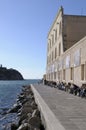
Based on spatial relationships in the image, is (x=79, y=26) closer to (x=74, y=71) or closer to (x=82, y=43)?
(x=74, y=71)

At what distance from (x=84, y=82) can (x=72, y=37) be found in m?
17.7

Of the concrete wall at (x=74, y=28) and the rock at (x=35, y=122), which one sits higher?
the concrete wall at (x=74, y=28)

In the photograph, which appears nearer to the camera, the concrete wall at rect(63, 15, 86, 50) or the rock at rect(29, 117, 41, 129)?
the rock at rect(29, 117, 41, 129)

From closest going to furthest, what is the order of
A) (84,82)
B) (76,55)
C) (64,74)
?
(84,82) → (76,55) → (64,74)

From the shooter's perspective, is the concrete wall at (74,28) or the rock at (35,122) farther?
the concrete wall at (74,28)

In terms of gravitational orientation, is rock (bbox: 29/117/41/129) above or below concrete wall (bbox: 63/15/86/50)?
below

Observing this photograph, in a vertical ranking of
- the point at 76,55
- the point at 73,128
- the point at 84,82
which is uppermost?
the point at 76,55

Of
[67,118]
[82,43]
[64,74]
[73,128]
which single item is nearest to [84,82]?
[82,43]

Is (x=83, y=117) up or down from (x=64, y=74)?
down

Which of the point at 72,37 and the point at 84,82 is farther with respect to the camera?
the point at 72,37

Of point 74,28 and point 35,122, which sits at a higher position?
point 74,28

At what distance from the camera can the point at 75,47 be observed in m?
29.9

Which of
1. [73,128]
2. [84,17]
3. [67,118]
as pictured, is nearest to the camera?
[73,128]

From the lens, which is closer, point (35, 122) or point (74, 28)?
point (35, 122)
